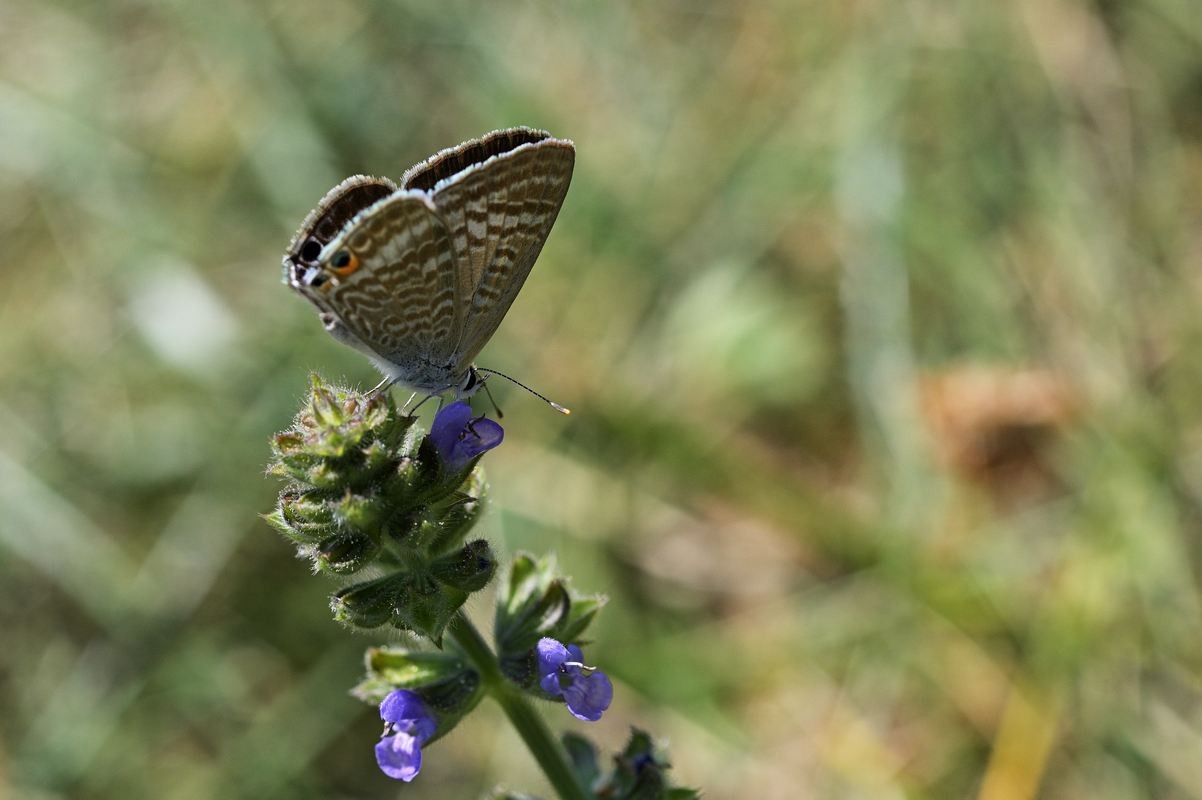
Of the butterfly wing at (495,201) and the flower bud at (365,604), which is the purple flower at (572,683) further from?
the butterfly wing at (495,201)

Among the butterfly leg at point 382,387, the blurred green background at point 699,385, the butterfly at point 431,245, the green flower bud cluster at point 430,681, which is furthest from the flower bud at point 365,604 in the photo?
the blurred green background at point 699,385

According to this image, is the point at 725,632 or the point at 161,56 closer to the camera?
the point at 725,632

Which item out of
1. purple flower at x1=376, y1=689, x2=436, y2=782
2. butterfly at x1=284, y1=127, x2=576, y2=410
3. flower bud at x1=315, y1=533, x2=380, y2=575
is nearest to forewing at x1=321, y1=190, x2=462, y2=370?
butterfly at x1=284, y1=127, x2=576, y2=410

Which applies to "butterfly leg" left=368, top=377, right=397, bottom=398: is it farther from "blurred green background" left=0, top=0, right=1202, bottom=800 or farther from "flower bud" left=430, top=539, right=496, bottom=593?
"blurred green background" left=0, top=0, right=1202, bottom=800

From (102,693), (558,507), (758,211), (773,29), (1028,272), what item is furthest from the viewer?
(773,29)

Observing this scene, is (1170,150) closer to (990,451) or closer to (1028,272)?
(1028,272)

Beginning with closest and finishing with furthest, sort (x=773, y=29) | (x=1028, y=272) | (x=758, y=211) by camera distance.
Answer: (x=1028, y=272)
(x=758, y=211)
(x=773, y=29)

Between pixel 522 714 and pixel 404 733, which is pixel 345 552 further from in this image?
pixel 522 714

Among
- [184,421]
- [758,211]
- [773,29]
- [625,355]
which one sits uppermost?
[773,29]

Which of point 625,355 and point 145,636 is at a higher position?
point 625,355

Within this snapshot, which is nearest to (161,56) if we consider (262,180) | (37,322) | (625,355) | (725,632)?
(262,180)
